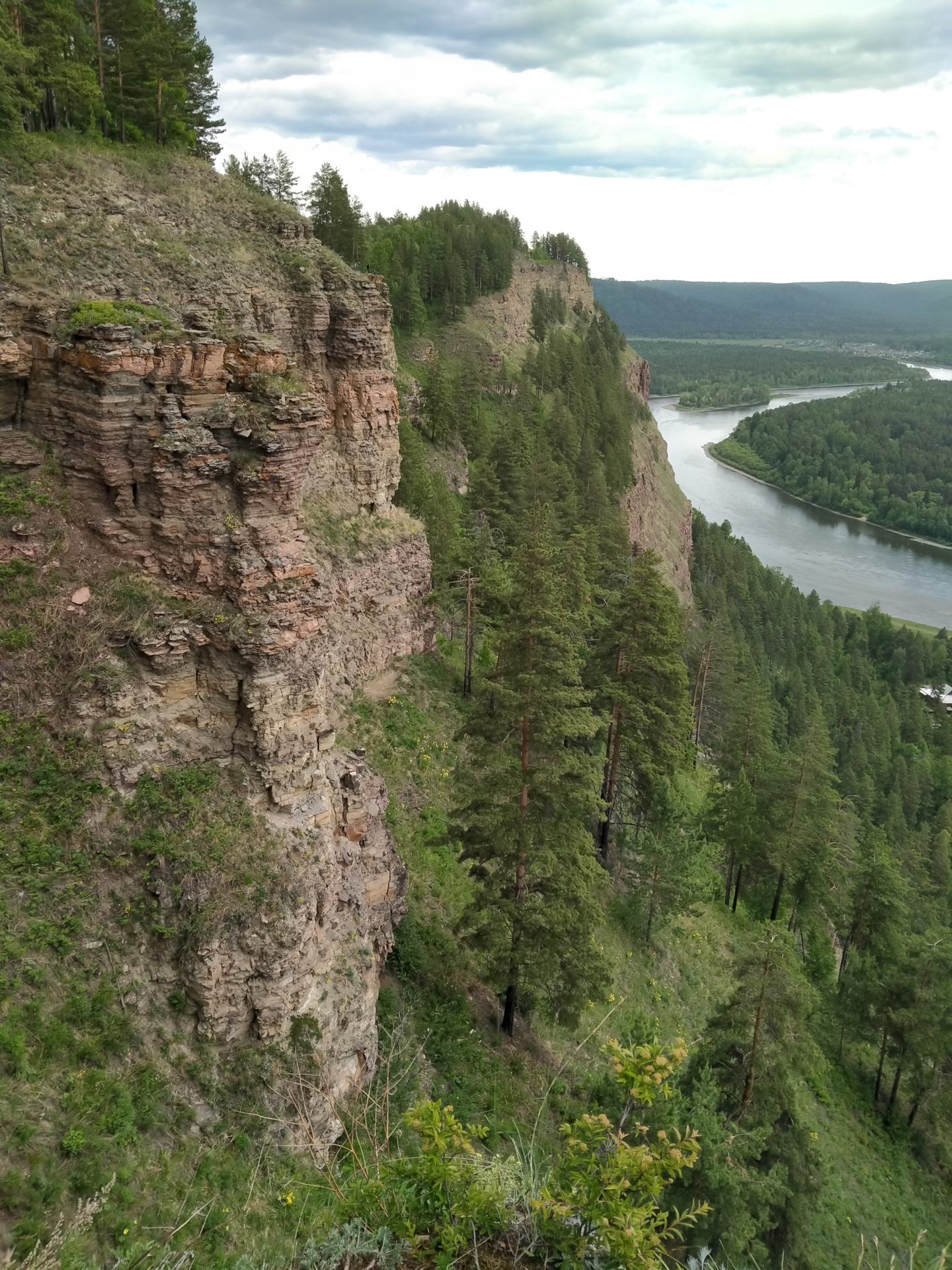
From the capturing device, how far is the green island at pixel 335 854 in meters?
10.3

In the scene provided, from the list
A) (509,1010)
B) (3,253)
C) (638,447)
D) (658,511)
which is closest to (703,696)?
(509,1010)

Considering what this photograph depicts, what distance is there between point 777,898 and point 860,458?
6309 inches

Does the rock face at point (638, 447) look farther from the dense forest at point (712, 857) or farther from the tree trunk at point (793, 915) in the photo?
the tree trunk at point (793, 915)

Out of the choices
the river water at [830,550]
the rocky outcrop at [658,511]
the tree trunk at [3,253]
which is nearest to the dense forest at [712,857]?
the rocky outcrop at [658,511]

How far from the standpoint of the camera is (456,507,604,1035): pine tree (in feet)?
57.8

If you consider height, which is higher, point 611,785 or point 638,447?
point 638,447

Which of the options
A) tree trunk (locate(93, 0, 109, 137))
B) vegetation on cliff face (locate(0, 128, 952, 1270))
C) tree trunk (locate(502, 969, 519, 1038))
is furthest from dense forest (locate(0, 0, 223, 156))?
tree trunk (locate(502, 969, 519, 1038))

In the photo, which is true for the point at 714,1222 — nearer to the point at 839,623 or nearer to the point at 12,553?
the point at 12,553

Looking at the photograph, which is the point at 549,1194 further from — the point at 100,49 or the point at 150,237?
the point at 100,49

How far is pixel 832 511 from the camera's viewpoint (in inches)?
5861

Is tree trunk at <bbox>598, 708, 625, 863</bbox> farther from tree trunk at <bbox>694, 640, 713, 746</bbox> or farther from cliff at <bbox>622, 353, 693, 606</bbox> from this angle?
cliff at <bbox>622, 353, 693, 606</bbox>

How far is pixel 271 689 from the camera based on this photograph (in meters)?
14.4

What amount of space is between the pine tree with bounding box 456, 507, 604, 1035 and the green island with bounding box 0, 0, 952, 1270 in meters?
0.11

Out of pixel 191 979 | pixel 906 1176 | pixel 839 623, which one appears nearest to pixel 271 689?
pixel 191 979
